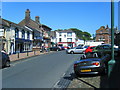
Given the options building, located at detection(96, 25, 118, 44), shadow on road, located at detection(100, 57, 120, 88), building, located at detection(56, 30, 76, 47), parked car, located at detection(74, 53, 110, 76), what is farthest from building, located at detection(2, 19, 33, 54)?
building, located at detection(96, 25, 118, 44)

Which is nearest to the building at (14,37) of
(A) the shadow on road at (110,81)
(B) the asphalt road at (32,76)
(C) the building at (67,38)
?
(B) the asphalt road at (32,76)

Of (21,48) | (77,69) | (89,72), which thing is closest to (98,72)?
(89,72)

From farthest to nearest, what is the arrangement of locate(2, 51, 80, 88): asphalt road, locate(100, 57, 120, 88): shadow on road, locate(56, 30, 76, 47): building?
locate(56, 30, 76, 47): building, locate(2, 51, 80, 88): asphalt road, locate(100, 57, 120, 88): shadow on road

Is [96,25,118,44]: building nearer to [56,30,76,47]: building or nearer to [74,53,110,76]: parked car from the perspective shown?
[56,30,76,47]: building

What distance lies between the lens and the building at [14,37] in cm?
3414

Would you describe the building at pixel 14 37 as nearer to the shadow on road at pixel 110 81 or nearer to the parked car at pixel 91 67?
the parked car at pixel 91 67

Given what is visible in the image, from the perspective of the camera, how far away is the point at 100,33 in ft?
338

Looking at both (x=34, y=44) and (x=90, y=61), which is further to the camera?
(x=34, y=44)

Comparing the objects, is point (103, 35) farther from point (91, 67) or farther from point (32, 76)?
point (91, 67)

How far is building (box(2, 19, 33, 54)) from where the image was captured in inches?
1344

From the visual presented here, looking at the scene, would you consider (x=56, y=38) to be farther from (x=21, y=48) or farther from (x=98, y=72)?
(x=98, y=72)

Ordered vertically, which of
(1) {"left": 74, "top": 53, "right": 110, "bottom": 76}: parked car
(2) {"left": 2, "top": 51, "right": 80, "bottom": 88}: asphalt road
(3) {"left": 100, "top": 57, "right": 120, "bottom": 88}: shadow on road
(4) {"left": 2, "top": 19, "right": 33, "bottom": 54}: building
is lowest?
(2) {"left": 2, "top": 51, "right": 80, "bottom": 88}: asphalt road

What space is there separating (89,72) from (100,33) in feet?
313

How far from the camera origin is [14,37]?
37.4m
